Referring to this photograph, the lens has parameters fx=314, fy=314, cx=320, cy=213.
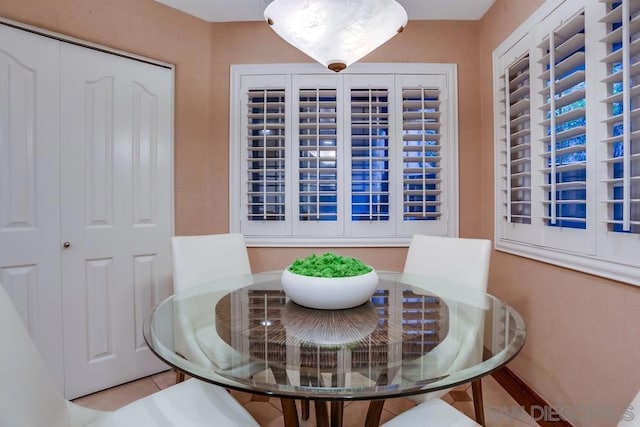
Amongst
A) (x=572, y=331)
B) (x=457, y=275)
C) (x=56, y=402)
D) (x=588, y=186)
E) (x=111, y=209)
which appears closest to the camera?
(x=56, y=402)

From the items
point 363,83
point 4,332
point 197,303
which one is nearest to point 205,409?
point 197,303

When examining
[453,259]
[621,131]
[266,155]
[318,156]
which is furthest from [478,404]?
[266,155]

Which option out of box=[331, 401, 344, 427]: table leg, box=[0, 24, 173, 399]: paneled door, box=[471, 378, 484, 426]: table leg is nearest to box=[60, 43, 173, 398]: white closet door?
box=[0, 24, 173, 399]: paneled door

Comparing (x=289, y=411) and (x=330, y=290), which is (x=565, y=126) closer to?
(x=330, y=290)

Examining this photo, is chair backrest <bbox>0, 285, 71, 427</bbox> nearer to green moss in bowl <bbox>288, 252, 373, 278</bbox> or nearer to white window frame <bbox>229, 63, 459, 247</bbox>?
green moss in bowl <bbox>288, 252, 373, 278</bbox>

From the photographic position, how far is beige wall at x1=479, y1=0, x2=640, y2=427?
50.1 inches

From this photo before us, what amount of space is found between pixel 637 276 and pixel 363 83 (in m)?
1.93

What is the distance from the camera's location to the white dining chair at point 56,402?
2.40ft

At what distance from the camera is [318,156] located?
2359mm

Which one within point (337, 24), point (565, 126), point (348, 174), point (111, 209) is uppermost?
point (337, 24)

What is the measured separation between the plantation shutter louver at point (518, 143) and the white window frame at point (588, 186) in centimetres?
4

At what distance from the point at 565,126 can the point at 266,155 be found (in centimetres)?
183

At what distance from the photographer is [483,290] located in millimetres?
1576

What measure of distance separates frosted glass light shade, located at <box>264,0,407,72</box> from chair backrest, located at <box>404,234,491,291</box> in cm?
111
